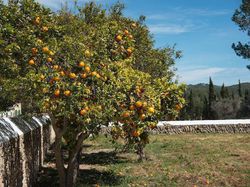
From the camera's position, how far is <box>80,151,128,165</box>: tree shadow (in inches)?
755

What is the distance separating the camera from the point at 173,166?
17391mm

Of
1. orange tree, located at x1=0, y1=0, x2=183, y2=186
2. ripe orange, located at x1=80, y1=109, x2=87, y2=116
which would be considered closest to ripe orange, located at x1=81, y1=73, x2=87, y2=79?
orange tree, located at x1=0, y1=0, x2=183, y2=186

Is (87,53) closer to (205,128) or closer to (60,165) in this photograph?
(60,165)

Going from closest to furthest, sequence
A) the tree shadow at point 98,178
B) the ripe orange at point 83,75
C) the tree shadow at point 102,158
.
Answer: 1. the ripe orange at point 83,75
2. the tree shadow at point 98,178
3. the tree shadow at point 102,158

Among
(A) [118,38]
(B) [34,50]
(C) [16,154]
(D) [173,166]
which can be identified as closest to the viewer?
(B) [34,50]

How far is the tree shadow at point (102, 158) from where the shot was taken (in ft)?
63.0

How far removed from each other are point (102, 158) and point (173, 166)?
14.0 ft

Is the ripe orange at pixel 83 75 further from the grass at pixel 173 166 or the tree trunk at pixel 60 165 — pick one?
the grass at pixel 173 166

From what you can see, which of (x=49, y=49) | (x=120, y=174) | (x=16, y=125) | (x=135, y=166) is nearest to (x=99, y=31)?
(x=49, y=49)

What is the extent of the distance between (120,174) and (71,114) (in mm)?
6648

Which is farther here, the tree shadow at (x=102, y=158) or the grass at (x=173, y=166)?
the tree shadow at (x=102, y=158)

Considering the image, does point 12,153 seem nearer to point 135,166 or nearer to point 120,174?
point 120,174

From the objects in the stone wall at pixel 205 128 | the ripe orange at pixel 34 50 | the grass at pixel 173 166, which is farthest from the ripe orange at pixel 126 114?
the stone wall at pixel 205 128

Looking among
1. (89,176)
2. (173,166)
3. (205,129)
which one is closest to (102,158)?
(173,166)
